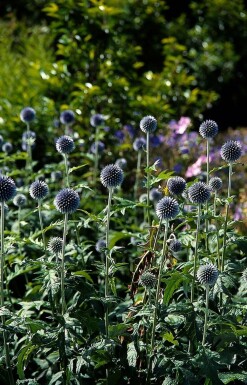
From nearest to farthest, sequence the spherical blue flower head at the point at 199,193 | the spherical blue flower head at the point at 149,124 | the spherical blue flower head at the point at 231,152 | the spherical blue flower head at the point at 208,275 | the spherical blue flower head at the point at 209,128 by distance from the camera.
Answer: the spherical blue flower head at the point at 208,275 < the spherical blue flower head at the point at 199,193 < the spherical blue flower head at the point at 231,152 < the spherical blue flower head at the point at 209,128 < the spherical blue flower head at the point at 149,124

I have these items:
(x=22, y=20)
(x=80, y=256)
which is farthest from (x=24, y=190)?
(x=22, y=20)

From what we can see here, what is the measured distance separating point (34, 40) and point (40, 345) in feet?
24.5

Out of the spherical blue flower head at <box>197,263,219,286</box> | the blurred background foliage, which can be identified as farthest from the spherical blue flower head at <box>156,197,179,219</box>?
the blurred background foliage

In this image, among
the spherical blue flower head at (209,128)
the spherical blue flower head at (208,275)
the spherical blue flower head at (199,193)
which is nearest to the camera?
the spherical blue flower head at (208,275)

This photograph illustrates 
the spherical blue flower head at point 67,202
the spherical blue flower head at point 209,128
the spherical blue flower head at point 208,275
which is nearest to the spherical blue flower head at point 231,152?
the spherical blue flower head at point 209,128

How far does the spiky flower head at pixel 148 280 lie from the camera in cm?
268

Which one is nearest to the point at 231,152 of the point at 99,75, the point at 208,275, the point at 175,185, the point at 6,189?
the point at 175,185

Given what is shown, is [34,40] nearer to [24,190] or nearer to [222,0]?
[222,0]

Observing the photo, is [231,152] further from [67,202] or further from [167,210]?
[67,202]

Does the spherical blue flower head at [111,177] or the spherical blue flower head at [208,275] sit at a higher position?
the spherical blue flower head at [111,177]

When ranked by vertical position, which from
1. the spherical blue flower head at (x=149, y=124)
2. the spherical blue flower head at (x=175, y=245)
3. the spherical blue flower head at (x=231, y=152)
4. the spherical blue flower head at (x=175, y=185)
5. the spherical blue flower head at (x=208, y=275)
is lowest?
the spherical blue flower head at (x=175, y=245)

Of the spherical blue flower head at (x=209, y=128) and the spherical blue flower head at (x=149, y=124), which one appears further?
the spherical blue flower head at (x=149, y=124)

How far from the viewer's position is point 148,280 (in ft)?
8.82

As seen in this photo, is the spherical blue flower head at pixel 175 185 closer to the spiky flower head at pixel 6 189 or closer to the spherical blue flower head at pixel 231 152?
the spherical blue flower head at pixel 231 152
